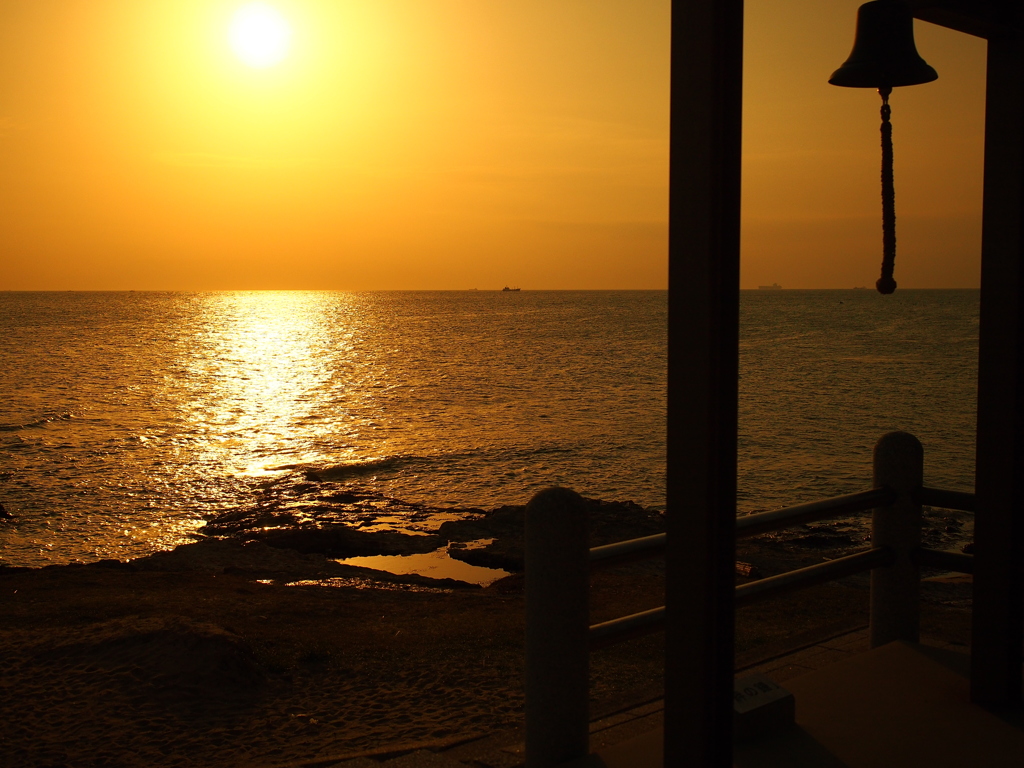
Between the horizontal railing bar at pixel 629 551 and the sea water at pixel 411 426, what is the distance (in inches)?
564

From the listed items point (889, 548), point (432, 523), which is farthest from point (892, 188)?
point (432, 523)

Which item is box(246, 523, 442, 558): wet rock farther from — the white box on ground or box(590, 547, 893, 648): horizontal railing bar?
the white box on ground

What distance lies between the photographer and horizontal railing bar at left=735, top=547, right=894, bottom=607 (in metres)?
3.82

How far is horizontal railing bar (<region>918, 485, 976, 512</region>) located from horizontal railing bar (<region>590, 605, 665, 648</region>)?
176 centimetres

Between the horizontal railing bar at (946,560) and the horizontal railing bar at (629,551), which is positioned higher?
the horizontal railing bar at (629,551)

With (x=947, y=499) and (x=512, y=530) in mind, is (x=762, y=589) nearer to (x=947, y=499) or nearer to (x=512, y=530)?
(x=947, y=499)

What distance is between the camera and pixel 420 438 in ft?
102

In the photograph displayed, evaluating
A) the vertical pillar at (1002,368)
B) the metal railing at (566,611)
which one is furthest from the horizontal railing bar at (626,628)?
the vertical pillar at (1002,368)

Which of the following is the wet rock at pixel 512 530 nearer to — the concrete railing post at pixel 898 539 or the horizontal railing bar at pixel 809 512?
the concrete railing post at pixel 898 539

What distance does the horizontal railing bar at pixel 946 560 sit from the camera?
169 inches

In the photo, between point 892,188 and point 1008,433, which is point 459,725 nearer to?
point 1008,433

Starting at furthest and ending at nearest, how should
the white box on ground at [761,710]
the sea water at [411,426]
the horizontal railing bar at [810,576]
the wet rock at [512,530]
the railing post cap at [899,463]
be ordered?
the sea water at [411,426], the wet rock at [512,530], the railing post cap at [899,463], the horizontal railing bar at [810,576], the white box on ground at [761,710]

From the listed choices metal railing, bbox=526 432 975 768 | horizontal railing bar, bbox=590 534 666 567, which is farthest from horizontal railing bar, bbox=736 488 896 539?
horizontal railing bar, bbox=590 534 666 567

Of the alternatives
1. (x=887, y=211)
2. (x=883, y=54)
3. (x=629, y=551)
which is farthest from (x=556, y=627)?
(x=883, y=54)
